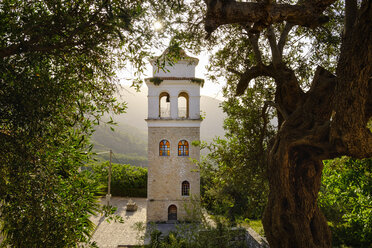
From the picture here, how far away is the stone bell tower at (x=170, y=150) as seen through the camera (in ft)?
50.3

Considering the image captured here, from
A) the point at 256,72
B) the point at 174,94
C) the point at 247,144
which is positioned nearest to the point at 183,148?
the point at 174,94

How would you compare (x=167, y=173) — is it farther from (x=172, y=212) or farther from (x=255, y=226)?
(x=255, y=226)

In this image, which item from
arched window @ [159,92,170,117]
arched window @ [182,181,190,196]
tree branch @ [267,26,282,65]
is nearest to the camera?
tree branch @ [267,26,282,65]

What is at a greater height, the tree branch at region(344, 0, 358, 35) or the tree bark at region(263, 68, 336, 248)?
the tree branch at region(344, 0, 358, 35)

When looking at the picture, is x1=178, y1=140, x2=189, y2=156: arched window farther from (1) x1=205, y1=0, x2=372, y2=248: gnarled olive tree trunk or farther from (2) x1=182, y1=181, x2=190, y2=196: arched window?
(1) x1=205, y1=0, x2=372, y2=248: gnarled olive tree trunk

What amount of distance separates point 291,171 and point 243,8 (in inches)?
109

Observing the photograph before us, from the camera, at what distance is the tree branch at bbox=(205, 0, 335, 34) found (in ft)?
10.9

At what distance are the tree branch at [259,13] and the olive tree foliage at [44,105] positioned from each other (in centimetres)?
89

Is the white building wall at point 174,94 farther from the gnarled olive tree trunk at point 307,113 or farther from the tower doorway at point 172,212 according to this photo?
the gnarled olive tree trunk at point 307,113

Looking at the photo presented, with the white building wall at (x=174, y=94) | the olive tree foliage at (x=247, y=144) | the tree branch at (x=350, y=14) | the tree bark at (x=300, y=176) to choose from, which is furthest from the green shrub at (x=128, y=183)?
the tree branch at (x=350, y=14)

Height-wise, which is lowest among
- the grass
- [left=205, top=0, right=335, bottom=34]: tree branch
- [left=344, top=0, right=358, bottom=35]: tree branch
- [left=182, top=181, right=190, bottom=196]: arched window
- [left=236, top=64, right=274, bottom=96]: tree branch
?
the grass

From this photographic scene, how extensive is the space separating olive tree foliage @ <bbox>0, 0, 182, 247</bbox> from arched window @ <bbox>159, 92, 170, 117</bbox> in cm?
1202

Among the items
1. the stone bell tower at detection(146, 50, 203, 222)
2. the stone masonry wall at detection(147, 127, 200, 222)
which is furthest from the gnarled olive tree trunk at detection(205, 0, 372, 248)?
the stone masonry wall at detection(147, 127, 200, 222)

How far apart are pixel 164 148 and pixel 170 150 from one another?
39 centimetres
